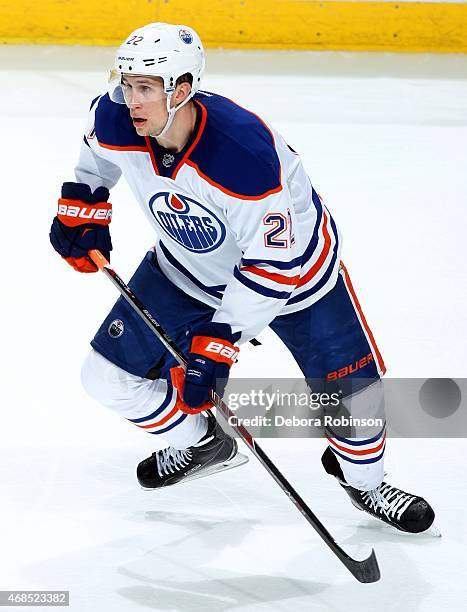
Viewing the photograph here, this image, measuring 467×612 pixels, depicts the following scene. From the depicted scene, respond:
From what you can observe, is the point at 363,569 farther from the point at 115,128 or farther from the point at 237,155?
the point at 115,128

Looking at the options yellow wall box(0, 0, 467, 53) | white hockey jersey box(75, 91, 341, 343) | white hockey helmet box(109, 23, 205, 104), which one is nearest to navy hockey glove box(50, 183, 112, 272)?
white hockey jersey box(75, 91, 341, 343)

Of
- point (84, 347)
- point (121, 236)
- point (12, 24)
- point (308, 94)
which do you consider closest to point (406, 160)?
point (308, 94)

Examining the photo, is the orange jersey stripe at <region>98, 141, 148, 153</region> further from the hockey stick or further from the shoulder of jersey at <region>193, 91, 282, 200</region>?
the hockey stick

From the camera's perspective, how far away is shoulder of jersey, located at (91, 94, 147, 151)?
2.35 metres

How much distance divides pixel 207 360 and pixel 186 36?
0.68m

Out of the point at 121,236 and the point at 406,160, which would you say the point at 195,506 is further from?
the point at 406,160

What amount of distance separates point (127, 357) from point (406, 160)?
3031mm

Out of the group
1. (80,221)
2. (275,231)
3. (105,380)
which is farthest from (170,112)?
(105,380)

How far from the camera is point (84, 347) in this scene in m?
3.43

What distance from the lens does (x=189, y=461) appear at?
2.70m

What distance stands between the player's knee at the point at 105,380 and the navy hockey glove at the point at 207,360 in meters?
0.31

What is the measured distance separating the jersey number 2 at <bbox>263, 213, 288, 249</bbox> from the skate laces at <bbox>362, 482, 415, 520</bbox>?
2.49 ft

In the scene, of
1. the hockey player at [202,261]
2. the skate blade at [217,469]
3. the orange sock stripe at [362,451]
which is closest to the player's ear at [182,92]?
the hockey player at [202,261]

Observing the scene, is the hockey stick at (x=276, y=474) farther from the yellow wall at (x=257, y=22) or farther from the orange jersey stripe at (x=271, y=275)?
the yellow wall at (x=257, y=22)
